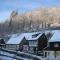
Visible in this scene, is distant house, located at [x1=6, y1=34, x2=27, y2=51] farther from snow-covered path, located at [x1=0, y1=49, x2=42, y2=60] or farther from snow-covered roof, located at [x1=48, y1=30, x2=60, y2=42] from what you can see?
snow-covered roof, located at [x1=48, y1=30, x2=60, y2=42]

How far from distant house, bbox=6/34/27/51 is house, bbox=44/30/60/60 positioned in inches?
13.1

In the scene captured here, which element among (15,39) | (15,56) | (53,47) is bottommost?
(15,56)

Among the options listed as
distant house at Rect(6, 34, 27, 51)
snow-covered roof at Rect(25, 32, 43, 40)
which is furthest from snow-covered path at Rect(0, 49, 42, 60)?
snow-covered roof at Rect(25, 32, 43, 40)

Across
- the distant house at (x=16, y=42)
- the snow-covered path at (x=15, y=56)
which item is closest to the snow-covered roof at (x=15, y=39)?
the distant house at (x=16, y=42)

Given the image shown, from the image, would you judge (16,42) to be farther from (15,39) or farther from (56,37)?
(56,37)

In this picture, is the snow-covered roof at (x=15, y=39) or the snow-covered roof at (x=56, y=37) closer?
the snow-covered roof at (x=56, y=37)

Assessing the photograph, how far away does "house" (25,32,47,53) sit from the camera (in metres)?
3.09

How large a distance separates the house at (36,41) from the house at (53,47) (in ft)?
0.21

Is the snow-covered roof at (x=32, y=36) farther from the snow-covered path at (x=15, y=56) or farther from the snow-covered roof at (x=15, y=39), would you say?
the snow-covered path at (x=15, y=56)

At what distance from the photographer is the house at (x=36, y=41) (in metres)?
3.09

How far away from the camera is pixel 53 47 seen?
3.04 meters

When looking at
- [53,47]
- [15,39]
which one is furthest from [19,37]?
[53,47]

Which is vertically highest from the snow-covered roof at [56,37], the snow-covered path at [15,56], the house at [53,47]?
the snow-covered roof at [56,37]

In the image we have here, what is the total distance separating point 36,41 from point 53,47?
0.79 ft
